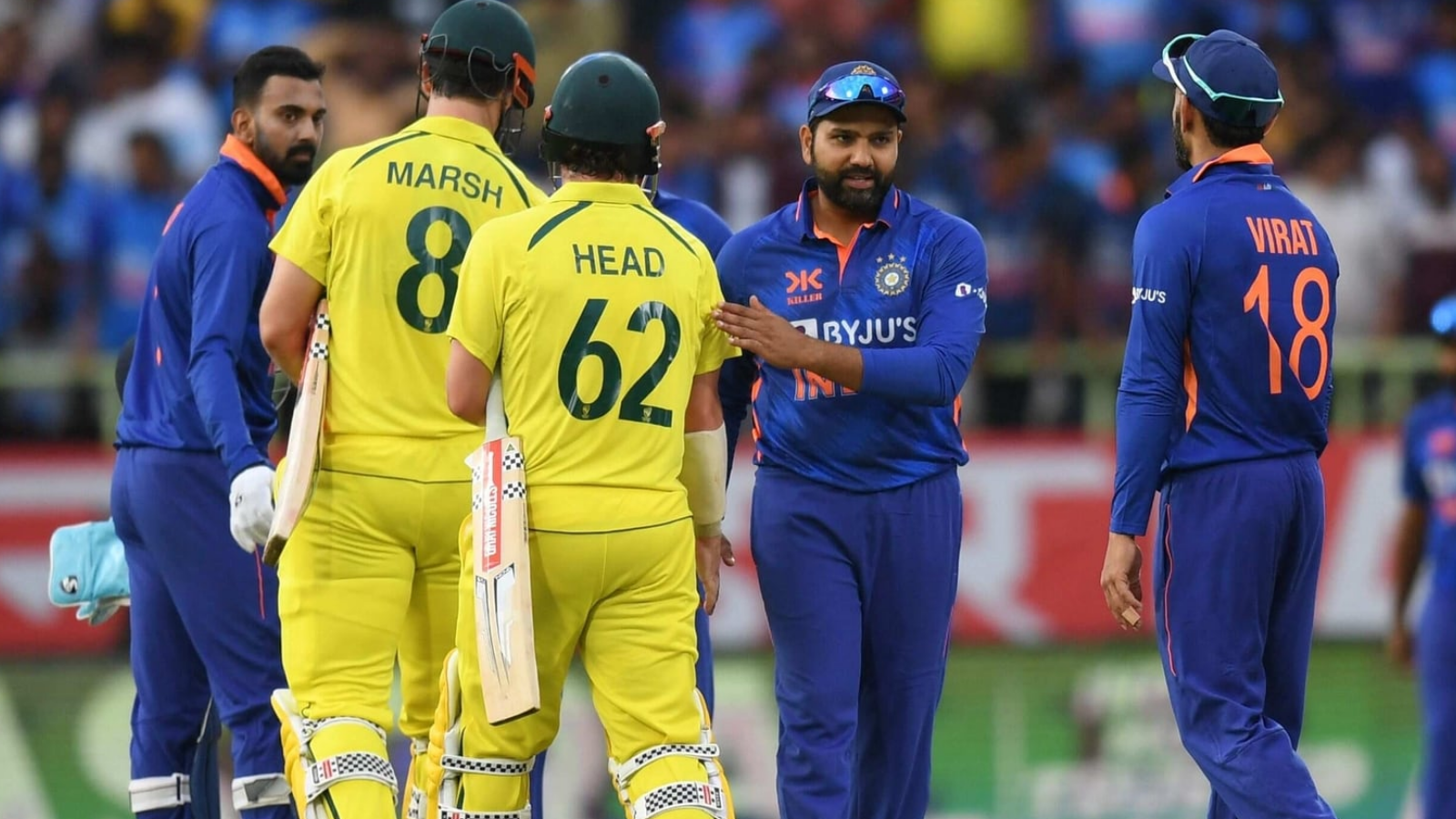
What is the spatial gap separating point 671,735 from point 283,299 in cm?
177

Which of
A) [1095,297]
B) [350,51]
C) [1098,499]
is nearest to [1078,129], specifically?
[1095,297]

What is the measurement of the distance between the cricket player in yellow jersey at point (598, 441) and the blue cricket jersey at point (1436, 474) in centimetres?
461

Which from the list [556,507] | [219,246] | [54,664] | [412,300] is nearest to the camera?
[556,507]

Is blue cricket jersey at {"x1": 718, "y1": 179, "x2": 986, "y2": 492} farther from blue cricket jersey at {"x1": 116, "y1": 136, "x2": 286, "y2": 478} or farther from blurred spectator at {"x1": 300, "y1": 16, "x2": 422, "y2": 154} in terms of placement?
blurred spectator at {"x1": 300, "y1": 16, "x2": 422, "y2": 154}

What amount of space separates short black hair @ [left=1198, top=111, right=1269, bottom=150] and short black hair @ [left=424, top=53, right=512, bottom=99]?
220 cm

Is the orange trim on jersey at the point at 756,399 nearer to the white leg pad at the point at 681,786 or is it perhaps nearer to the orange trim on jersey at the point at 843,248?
the orange trim on jersey at the point at 843,248

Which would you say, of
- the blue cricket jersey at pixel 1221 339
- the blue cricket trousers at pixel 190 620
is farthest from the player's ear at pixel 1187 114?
the blue cricket trousers at pixel 190 620

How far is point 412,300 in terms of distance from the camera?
626 cm

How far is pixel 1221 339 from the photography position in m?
6.36

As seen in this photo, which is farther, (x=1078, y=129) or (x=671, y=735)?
(x=1078, y=129)

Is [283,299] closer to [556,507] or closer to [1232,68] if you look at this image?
[556,507]

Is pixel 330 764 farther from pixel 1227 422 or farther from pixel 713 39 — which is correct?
pixel 713 39

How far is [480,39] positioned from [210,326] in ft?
4.19

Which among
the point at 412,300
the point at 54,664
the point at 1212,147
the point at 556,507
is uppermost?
the point at 1212,147
